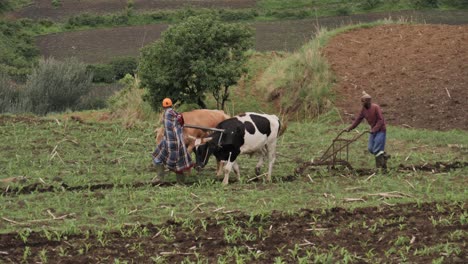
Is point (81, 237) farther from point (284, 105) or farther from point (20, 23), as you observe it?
point (20, 23)

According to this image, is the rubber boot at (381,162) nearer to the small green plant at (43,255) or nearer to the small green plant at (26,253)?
the small green plant at (43,255)

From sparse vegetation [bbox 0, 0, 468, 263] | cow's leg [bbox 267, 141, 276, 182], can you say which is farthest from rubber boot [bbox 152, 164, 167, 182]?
cow's leg [bbox 267, 141, 276, 182]

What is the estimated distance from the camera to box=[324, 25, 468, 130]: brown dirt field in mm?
22344

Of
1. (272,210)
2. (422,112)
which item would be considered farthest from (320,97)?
(272,210)

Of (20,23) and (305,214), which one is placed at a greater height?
(305,214)

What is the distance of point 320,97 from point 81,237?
13367 millimetres

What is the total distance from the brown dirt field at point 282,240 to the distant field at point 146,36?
933 inches

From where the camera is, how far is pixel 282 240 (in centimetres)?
1115

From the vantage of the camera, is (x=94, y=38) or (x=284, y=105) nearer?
(x=284, y=105)

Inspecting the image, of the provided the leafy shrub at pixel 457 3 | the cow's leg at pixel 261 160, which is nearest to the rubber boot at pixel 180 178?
the cow's leg at pixel 261 160

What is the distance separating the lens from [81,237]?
11367 mm

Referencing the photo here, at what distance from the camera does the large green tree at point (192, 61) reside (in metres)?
21.8

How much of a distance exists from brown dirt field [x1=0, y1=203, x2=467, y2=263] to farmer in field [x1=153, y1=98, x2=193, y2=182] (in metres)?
2.37

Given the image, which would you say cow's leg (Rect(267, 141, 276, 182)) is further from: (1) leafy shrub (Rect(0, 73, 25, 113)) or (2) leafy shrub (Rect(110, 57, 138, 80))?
(2) leafy shrub (Rect(110, 57, 138, 80))
